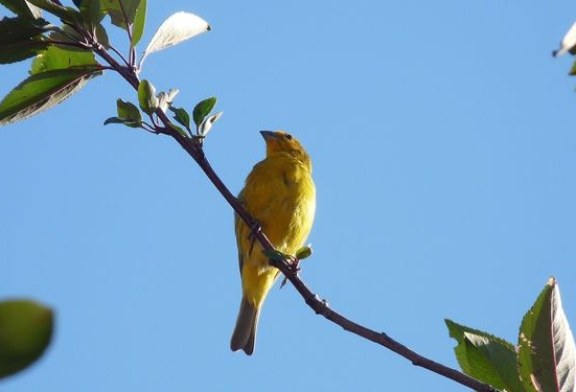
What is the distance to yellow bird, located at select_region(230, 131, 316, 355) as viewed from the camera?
5.85 metres

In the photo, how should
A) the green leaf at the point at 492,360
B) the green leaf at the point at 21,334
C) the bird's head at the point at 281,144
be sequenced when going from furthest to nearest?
1. the bird's head at the point at 281,144
2. the green leaf at the point at 492,360
3. the green leaf at the point at 21,334

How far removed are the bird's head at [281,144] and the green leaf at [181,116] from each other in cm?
480

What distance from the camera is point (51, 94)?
2.48m

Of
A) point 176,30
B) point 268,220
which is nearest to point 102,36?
point 176,30

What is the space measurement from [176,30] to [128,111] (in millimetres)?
547

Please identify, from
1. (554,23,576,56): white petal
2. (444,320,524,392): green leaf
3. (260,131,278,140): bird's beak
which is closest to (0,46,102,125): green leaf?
(444,320,524,392): green leaf

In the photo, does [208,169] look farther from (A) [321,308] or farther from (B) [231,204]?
(A) [321,308]

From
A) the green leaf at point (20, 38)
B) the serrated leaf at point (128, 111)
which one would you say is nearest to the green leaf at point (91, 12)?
the green leaf at point (20, 38)

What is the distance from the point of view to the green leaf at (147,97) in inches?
86.1

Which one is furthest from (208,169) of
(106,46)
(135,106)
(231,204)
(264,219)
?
(264,219)

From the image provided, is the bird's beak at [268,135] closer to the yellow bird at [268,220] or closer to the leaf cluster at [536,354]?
the yellow bird at [268,220]

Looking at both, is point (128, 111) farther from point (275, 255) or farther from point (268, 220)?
point (268, 220)

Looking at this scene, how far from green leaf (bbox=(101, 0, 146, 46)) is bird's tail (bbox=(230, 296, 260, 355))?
4145 mm

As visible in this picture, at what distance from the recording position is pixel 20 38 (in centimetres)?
234
